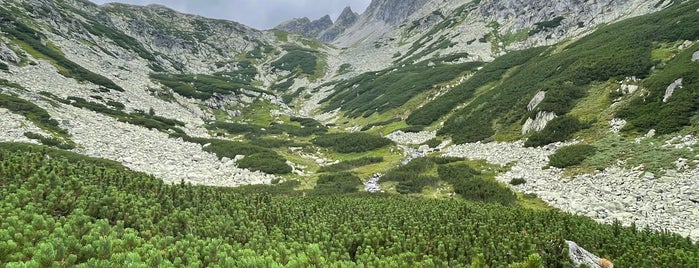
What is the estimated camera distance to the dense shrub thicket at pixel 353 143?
4247 centimetres

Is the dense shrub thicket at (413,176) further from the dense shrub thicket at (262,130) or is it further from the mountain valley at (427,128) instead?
the dense shrub thicket at (262,130)

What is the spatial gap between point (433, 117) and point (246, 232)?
41.6 metres

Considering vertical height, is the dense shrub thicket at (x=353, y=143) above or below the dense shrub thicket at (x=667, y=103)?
above

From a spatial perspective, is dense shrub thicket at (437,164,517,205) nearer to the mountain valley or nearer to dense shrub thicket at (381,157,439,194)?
the mountain valley

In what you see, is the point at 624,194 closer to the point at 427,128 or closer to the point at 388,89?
the point at 427,128

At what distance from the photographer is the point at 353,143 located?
4394 cm

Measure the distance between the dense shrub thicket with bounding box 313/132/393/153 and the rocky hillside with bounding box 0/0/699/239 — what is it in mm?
240

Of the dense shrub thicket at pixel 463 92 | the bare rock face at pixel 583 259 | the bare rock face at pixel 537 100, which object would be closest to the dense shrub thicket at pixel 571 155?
the bare rock face at pixel 537 100

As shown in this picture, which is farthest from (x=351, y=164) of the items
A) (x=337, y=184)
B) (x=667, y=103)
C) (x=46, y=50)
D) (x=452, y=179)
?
(x=46, y=50)

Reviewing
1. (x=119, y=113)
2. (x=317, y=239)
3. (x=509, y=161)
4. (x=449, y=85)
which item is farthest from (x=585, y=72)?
(x=119, y=113)

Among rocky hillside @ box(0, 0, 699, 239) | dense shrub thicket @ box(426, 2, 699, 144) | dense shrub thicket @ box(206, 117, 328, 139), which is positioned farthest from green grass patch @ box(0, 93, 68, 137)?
dense shrub thicket @ box(426, 2, 699, 144)

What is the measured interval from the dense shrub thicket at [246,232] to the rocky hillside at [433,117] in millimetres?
6755

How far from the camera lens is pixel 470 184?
2502 centimetres

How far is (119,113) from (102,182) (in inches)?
1396
